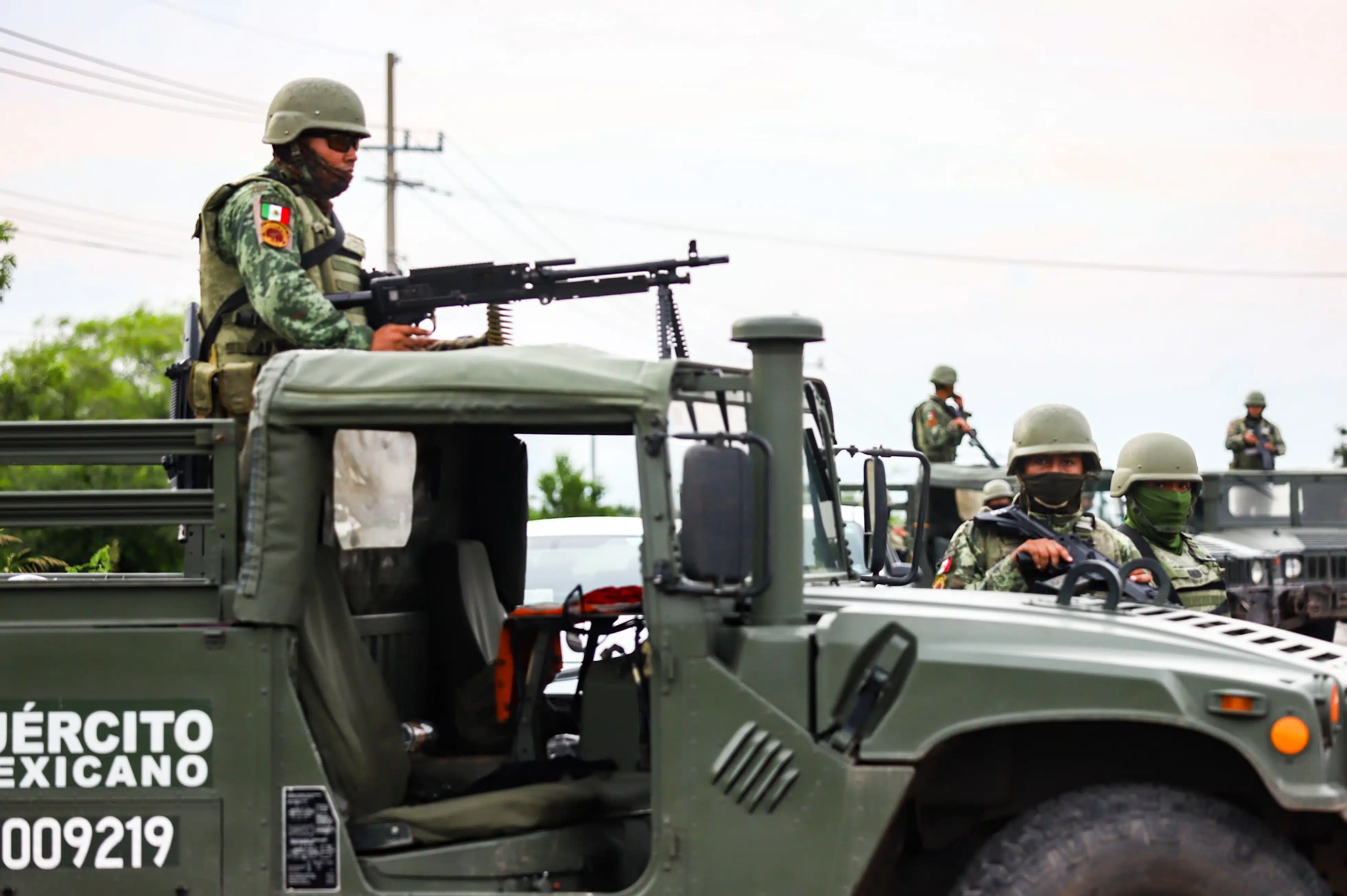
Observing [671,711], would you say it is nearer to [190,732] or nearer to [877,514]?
[190,732]

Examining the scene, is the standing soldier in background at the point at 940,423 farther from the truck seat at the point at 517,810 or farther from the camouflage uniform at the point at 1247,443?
the truck seat at the point at 517,810

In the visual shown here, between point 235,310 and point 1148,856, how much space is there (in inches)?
125

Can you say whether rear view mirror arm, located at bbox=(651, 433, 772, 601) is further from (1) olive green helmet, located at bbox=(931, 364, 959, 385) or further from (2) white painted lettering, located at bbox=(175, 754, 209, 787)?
(1) olive green helmet, located at bbox=(931, 364, 959, 385)

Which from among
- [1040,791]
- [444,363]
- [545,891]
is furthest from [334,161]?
[1040,791]

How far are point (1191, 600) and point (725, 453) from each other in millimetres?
3404

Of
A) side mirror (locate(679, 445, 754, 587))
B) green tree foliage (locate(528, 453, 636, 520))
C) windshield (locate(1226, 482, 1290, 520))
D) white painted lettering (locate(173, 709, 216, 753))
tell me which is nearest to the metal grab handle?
side mirror (locate(679, 445, 754, 587))

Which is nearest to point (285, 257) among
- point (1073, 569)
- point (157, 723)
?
point (157, 723)

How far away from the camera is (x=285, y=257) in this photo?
5.17 metres

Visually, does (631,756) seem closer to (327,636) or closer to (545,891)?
(545,891)

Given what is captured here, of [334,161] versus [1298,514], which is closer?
[334,161]

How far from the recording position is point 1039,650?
4137mm

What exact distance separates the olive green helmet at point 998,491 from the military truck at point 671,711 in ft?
35.2

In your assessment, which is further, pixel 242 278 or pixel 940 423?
pixel 940 423

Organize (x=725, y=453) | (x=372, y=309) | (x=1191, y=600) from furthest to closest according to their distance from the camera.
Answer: (x=1191, y=600) → (x=372, y=309) → (x=725, y=453)
